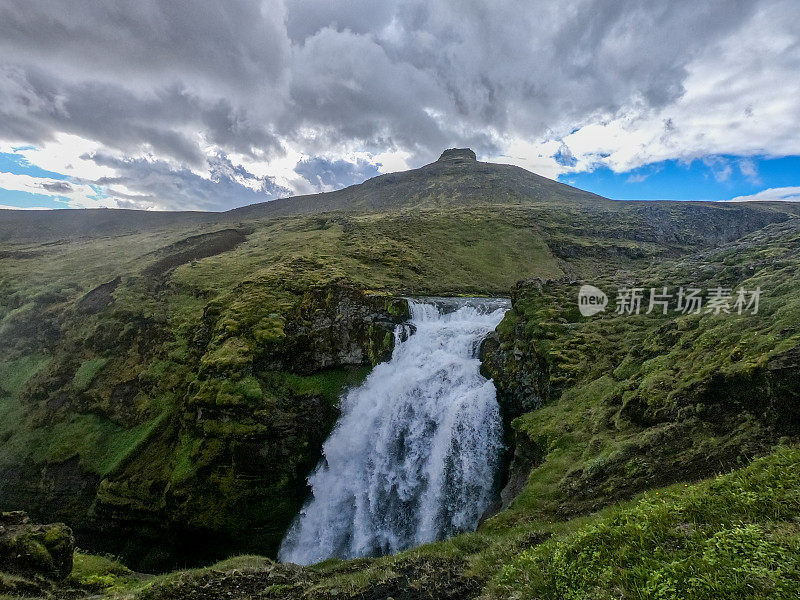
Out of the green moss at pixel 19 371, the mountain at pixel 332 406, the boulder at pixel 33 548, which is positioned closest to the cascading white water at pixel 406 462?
the mountain at pixel 332 406

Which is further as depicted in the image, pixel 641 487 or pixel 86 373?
pixel 86 373

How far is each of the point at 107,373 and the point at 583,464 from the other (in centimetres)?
3960

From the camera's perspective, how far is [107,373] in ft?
112

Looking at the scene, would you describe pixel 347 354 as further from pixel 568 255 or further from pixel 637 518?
pixel 568 255

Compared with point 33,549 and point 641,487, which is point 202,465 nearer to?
point 33,549

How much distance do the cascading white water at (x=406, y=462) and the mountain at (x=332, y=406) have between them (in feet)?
4.81

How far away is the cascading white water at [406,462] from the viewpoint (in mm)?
22478

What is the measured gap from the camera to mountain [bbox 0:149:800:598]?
10.1 m

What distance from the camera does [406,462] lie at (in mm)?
25109

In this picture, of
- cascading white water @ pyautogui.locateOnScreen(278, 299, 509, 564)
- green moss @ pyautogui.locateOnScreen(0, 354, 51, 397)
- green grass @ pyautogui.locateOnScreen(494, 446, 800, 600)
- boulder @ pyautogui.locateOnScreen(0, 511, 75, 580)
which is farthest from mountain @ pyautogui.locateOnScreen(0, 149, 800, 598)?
boulder @ pyautogui.locateOnScreen(0, 511, 75, 580)

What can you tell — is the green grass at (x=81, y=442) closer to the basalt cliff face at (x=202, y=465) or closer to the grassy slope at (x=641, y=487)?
the basalt cliff face at (x=202, y=465)

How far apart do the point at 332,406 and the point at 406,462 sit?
8.10m

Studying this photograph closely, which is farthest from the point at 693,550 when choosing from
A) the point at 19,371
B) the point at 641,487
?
the point at 19,371

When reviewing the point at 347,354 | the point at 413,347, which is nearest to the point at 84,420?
the point at 347,354
